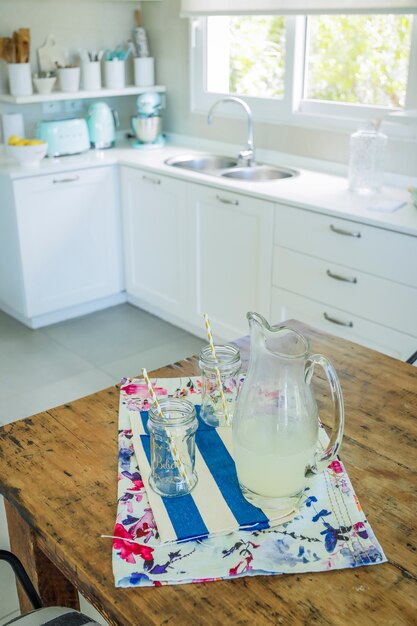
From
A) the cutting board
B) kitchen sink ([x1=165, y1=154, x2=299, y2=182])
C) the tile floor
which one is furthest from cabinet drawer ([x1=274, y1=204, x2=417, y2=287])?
the cutting board

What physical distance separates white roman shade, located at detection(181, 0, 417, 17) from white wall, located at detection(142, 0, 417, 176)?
0.29 m

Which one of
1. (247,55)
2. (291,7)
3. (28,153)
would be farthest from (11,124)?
(291,7)

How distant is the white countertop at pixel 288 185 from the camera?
2.47m

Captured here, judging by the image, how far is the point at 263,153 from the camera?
3.48 metres

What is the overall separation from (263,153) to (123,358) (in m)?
1.27

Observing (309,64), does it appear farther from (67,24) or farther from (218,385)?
(218,385)

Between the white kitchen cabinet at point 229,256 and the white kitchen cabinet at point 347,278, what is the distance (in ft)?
0.25

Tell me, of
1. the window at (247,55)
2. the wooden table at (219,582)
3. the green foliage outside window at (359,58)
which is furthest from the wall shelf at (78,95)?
the wooden table at (219,582)

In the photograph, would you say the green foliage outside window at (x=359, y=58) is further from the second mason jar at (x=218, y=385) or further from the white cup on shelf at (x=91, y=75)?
the second mason jar at (x=218, y=385)

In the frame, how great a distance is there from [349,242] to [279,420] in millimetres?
1668

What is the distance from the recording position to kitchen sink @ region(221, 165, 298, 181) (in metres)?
3.30

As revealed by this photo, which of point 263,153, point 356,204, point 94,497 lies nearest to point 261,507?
point 94,497

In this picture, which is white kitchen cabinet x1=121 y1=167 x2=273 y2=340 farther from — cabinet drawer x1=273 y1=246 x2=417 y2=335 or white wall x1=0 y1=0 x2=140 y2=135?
white wall x1=0 y1=0 x2=140 y2=135

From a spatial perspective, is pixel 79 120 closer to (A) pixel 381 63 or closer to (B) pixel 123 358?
(B) pixel 123 358
